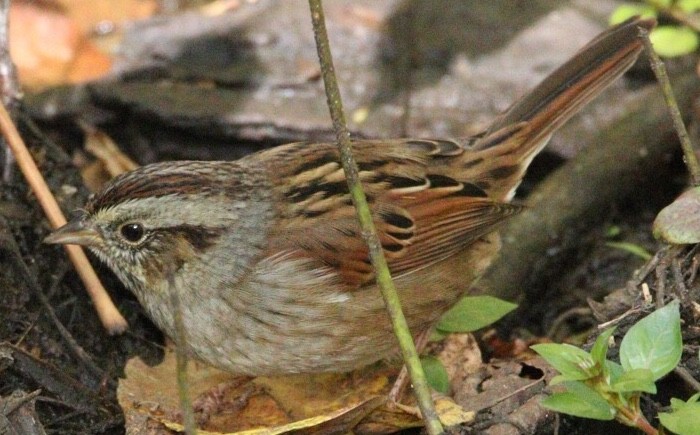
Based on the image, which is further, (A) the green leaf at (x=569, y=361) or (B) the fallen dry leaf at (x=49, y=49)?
(B) the fallen dry leaf at (x=49, y=49)

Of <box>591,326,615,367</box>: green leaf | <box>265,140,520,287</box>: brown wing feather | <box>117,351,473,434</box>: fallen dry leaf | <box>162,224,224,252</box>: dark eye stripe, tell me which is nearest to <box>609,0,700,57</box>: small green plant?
<box>265,140,520,287</box>: brown wing feather

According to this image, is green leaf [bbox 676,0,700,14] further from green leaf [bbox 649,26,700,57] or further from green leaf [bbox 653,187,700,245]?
green leaf [bbox 653,187,700,245]

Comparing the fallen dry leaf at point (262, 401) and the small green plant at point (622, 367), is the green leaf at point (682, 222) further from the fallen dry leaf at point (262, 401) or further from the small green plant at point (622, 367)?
the fallen dry leaf at point (262, 401)

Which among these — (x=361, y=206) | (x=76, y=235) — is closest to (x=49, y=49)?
(x=76, y=235)

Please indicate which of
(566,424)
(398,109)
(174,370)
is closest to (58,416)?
(174,370)

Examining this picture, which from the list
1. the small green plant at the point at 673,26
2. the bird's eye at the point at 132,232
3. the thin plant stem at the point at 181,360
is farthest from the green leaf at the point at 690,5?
the thin plant stem at the point at 181,360

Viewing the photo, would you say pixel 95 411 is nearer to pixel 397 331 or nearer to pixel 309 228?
pixel 309 228
